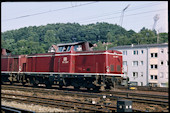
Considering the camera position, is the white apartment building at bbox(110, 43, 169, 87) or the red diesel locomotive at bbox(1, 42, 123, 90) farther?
the white apartment building at bbox(110, 43, 169, 87)

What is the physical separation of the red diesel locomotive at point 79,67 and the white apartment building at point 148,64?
30798mm

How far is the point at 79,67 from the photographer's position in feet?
68.5

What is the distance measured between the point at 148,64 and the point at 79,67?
35.5m

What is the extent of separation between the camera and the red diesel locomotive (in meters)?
19.6

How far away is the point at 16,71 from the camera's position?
26.8 meters

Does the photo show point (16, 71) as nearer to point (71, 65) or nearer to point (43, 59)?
point (43, 59)

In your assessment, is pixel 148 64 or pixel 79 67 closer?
pixel 79 67

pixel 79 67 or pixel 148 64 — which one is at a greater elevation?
pixel 148 64

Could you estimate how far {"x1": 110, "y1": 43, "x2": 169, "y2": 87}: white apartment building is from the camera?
50969 millimetres

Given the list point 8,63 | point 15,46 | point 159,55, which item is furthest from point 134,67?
point 15,46

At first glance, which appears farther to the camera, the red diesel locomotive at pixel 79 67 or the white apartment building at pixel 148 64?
the white apartment building at pixel 148 64

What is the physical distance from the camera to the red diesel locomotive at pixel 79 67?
19.6 m

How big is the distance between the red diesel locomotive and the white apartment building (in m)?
30.8

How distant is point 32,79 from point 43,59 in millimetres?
3162
